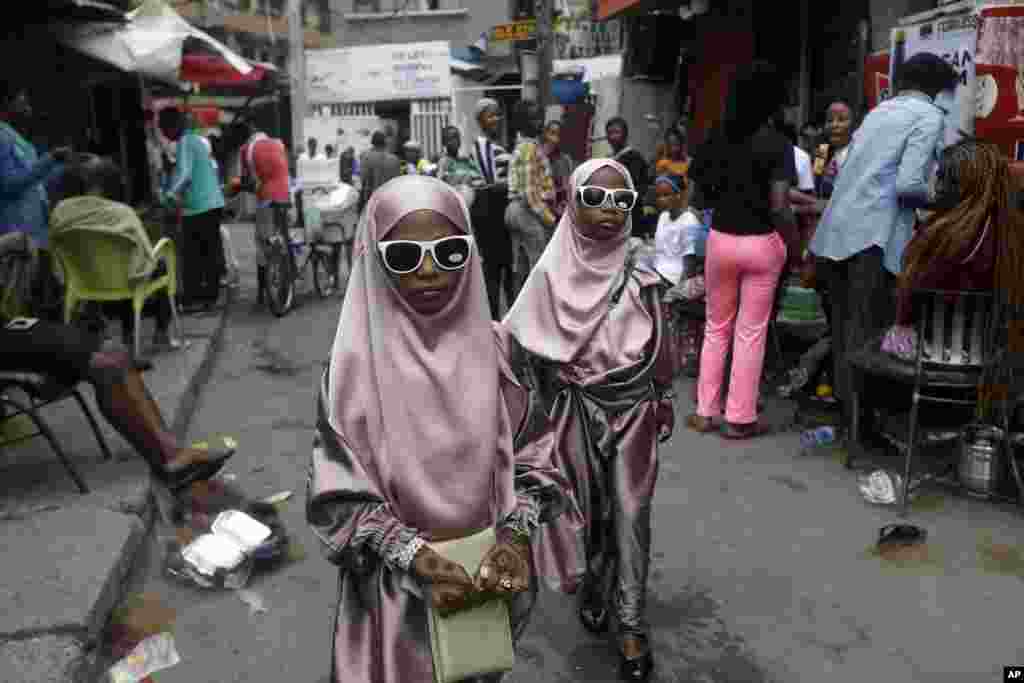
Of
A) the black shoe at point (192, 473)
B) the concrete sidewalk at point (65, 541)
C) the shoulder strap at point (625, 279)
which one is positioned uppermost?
the shoulder strap at point (625, 279)

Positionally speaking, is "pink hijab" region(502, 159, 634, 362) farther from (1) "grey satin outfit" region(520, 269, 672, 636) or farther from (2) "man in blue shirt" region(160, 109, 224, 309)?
(2) "man in blue shirt" region(160, 109, 224, 309)

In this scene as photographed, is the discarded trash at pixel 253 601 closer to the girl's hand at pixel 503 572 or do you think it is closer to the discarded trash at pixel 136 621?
the discarded trash at pixel 136 621

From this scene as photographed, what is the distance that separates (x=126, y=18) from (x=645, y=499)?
26.7ft

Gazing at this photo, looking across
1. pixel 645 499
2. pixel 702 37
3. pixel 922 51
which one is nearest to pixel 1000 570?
pixel 645 499

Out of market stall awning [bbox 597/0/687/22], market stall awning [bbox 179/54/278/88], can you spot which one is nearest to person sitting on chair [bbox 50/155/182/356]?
market stall awning [bbox 179/54/278/88]

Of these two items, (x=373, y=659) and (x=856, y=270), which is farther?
(x=856, y=270)

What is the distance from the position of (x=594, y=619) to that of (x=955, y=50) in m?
3.74

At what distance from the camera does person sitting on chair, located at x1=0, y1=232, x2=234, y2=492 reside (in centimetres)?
422

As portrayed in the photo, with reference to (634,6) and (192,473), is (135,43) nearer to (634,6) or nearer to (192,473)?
(634,6)

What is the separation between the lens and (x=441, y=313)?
2.04 m

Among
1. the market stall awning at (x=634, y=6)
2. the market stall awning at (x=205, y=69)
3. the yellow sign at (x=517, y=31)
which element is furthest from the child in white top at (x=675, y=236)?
the market stall awning at (x=205, y=69)

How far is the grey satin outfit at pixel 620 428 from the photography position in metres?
3.10

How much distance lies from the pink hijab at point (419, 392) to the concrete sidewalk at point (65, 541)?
5.42 ft

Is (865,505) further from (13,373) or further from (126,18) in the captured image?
(126,18)
